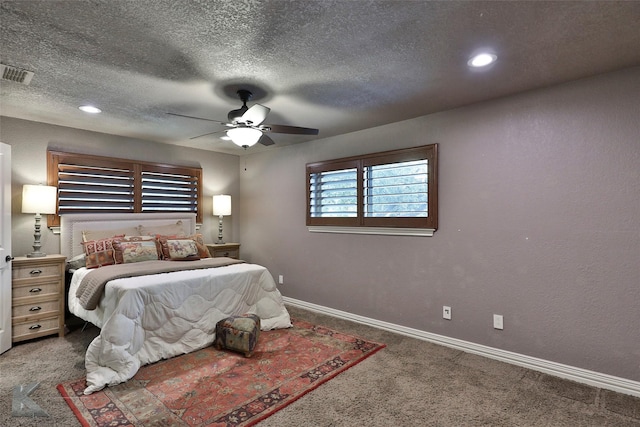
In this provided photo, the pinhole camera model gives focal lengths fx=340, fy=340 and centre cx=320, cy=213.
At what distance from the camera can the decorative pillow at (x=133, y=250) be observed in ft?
12.8

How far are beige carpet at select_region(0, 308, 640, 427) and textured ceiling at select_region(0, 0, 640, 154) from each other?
2.35m

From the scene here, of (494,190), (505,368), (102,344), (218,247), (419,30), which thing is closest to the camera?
(419,30)

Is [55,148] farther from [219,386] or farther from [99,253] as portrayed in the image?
[219,386]

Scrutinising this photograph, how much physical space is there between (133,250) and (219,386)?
85.8 inches

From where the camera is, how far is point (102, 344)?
2.66 meters

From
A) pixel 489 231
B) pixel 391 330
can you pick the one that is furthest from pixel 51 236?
pixel 489 231

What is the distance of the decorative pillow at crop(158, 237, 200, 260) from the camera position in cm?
411

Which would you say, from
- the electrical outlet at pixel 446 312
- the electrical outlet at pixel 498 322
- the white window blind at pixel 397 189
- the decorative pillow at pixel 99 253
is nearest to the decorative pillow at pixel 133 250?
the decorative pillow at pixel 99 253

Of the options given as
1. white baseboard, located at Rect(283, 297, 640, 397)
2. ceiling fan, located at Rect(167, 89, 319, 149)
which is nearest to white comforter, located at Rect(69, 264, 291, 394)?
white baseboard, located at Rect(283, 297, 640, 397)

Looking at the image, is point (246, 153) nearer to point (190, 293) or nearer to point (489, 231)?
point (190, 293)

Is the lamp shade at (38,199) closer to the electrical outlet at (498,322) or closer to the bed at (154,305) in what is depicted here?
the bed at (154,305)

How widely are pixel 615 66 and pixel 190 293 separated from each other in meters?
3.87

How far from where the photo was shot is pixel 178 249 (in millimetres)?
4137

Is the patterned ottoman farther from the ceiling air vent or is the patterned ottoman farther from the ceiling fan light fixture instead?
the ceiling air vent
